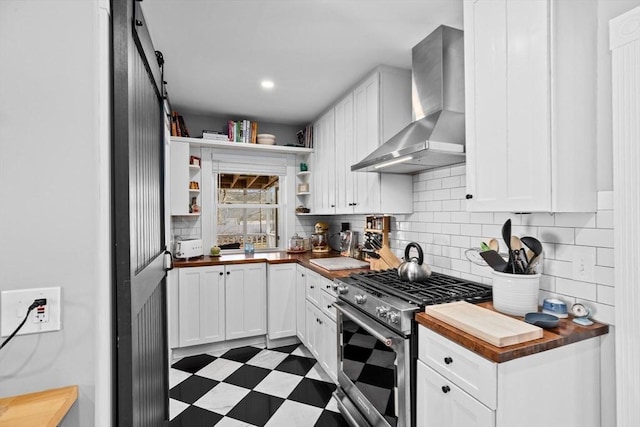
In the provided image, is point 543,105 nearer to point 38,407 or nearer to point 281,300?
point 38,407

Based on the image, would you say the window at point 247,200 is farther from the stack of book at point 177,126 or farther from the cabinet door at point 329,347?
the cabinet door at point 329,347

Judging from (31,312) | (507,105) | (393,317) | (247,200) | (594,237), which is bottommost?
(393,317)

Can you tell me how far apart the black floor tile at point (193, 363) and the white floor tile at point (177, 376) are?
45 millimetres

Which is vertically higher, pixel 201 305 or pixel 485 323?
pixel 485 323

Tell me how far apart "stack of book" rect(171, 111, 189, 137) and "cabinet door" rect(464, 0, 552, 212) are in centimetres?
281

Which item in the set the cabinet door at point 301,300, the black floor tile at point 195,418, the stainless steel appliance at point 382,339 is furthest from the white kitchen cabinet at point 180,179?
the stainless steel appliance at point 382,339

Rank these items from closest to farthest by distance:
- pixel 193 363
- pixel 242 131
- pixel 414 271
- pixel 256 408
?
pixel 414 271
pixel 256 408
pixel 193 363
pixel 242 131

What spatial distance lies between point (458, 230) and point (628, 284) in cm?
104

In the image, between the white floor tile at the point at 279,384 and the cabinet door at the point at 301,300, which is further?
the cabinet door at the point at 301,300

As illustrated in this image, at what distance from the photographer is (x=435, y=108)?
2.04m

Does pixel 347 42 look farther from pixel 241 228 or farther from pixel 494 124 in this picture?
pixel 241 228

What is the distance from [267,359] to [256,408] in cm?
76

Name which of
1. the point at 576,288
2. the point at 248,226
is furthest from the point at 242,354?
the point at 576,288

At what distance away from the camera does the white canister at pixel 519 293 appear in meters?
1.45
